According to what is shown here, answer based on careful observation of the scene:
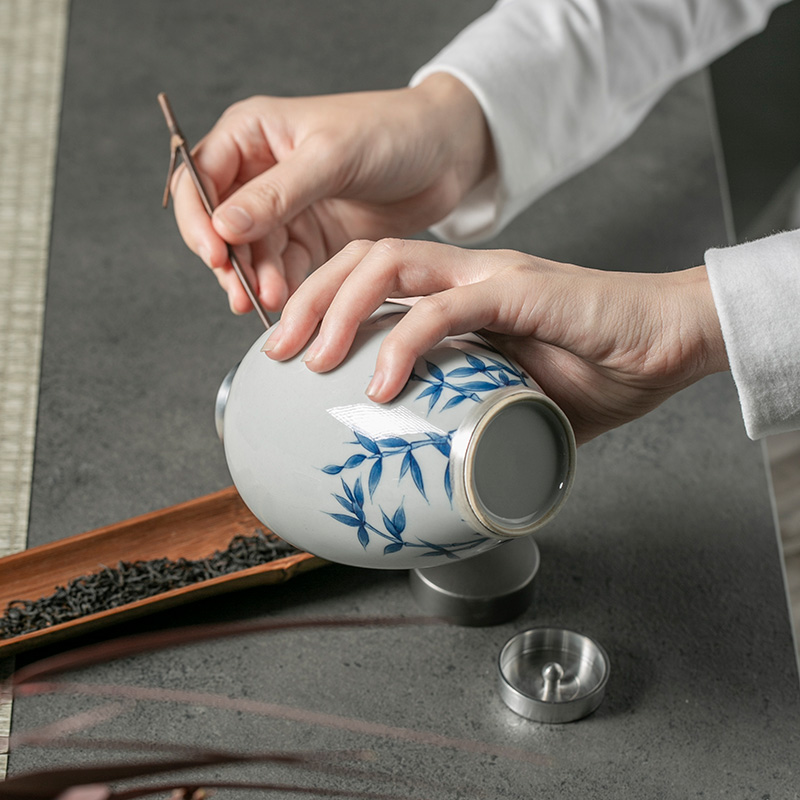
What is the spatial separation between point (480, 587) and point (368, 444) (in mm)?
284

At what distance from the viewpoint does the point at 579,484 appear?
0.98 meters

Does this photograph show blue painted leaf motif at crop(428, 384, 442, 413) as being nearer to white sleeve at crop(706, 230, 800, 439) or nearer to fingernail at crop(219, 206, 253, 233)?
white sleeve at crop(706, 230, 800, 439)

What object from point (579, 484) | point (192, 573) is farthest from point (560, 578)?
point (192, 573)

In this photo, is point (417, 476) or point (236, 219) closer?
point (417, 476)

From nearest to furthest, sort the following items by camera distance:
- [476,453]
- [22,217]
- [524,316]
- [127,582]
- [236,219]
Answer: [476,453] < [524,316] < [127,582] < [236,219] < [22,217]

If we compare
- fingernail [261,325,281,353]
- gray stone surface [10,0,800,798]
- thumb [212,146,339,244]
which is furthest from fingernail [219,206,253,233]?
fingernail [261,325,281,353]

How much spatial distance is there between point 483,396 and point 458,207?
653 millimetres

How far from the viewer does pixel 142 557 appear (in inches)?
32.5

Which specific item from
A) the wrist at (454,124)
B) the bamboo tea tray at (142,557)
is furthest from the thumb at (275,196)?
the bamboo tea tray at (142,557)

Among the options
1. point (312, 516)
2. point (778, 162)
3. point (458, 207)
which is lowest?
point (778, 162)

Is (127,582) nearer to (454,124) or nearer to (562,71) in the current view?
(454,124)

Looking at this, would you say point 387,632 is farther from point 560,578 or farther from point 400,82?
point 400,82

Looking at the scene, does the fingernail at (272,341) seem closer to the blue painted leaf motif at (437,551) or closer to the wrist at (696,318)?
the blue painted leaf motif at (437,551)

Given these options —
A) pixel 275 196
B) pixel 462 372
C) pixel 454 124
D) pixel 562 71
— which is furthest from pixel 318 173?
pixel 462 372
